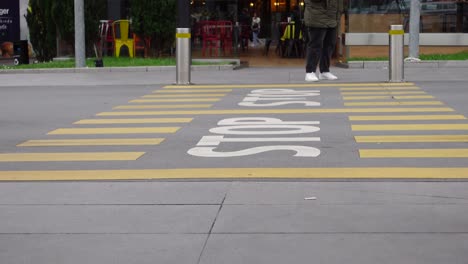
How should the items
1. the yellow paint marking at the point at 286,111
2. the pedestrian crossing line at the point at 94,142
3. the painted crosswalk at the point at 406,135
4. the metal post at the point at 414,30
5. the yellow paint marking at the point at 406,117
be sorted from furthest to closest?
the metal post at the point at 414,30
the yellow paint marking at the point at 286,111
the yellow paint marking at the point at 406,117
the pedestrian crossing line at the point at 94,142
the painted crosswalk at the point at 406,135

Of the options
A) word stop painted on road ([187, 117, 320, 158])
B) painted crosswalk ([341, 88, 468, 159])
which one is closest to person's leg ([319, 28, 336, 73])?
painted crosswalk ([341, 88, 468, 159])

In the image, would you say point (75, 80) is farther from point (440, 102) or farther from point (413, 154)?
point (413, 154)

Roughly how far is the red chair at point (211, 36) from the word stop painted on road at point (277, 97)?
10660 millimetres

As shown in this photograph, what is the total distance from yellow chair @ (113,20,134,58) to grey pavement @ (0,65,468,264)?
16992 mm

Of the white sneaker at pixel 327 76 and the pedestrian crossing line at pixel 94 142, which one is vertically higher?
the white sneaker at pixel 327 76

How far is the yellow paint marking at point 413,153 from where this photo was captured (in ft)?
27.8

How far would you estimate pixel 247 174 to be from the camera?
25.3ft

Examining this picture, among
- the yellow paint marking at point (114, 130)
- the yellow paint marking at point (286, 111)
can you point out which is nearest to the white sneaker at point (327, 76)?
the yellow paint marking at point (286, 111)

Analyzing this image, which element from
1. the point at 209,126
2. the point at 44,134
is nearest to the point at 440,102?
the point at 209,126

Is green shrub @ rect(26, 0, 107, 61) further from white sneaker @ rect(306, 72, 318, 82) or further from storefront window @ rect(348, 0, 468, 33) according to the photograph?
white sneaker @ rect(306, 72, 318, 82)

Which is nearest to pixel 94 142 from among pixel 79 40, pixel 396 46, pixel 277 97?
pixel 277 97

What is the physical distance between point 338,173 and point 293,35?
17.8m

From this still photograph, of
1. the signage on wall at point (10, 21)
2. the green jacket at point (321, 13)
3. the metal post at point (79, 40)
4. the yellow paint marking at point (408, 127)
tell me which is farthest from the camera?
the signage on wall at point (10, 21)

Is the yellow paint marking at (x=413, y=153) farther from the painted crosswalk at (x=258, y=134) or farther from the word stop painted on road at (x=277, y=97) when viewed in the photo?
the word stop painted on road at (x=277, y=97)
